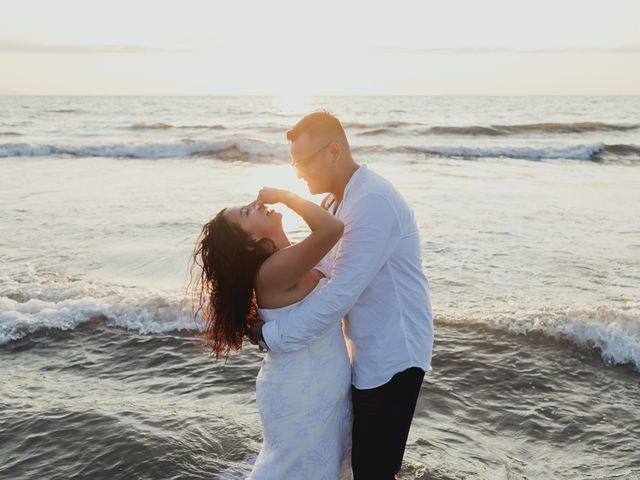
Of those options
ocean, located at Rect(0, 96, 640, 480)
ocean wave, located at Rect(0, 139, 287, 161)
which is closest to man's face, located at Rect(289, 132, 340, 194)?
ocean, located at Rect(0, 96, 640, 480)

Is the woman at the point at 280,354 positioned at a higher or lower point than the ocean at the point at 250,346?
higher

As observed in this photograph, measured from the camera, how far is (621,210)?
1361 centimetres

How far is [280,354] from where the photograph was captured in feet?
10.1

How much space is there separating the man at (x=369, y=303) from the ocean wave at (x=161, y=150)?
2408 centimetres

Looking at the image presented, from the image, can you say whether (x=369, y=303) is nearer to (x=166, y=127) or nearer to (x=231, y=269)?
(x=231, y=269)

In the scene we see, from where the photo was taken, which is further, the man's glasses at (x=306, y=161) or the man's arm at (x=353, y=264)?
the man's glasses at (x=306, y=161)

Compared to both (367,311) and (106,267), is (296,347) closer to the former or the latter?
(367,311)

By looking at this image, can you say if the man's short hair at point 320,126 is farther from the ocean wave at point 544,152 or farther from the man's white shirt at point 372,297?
Result: the ocean wave at point 544,152

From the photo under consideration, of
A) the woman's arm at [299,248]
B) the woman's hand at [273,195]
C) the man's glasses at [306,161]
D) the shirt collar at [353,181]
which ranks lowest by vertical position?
the woman's arm at [299,248]

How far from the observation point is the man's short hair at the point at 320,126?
2994 mm

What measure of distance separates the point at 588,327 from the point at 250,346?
3.55 metres

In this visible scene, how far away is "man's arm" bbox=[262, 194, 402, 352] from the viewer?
2777 millimetres

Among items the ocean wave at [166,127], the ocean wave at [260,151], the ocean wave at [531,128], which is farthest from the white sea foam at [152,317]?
the ocean wave at [166,127]

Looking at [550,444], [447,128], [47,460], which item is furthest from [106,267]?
[447,128]
